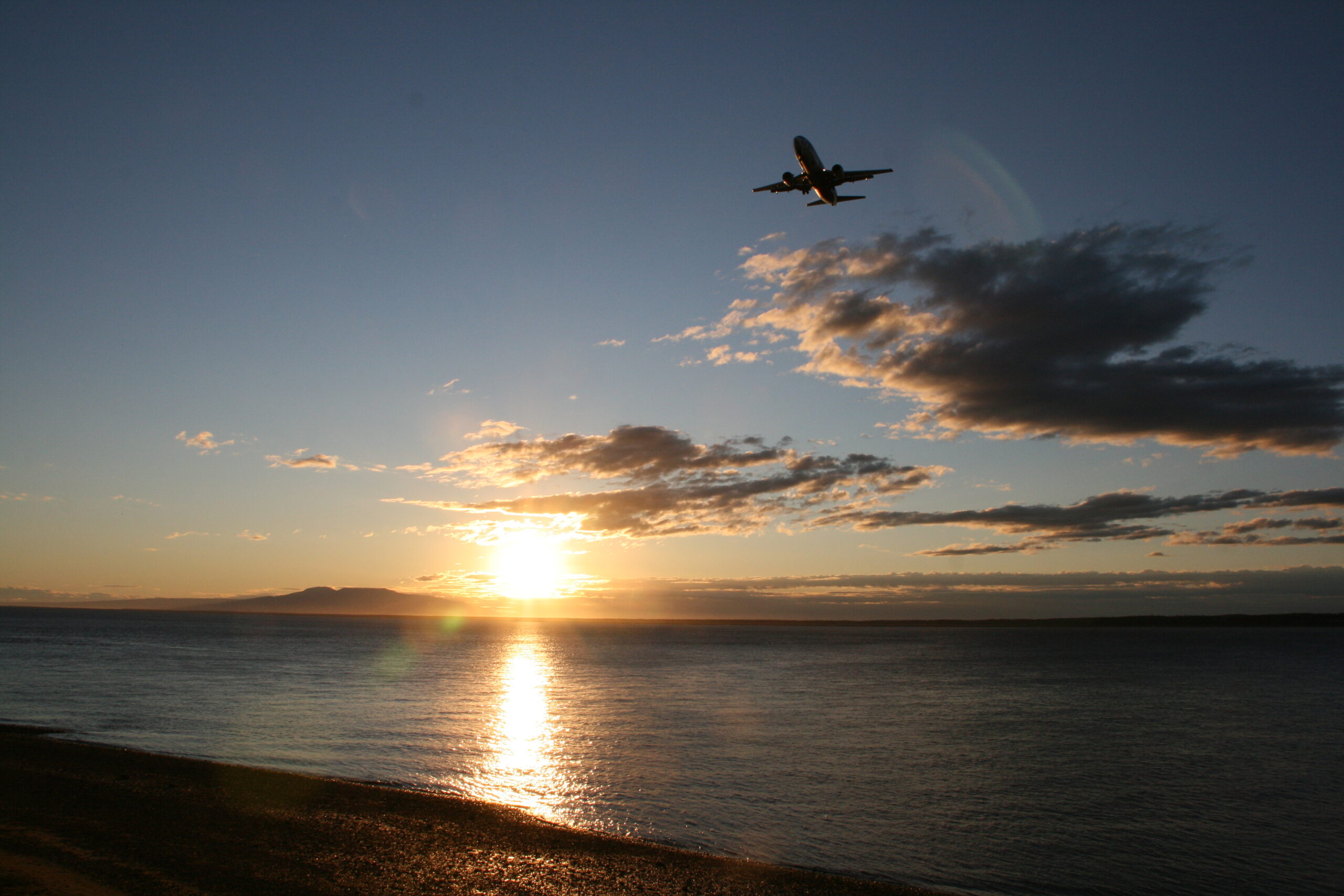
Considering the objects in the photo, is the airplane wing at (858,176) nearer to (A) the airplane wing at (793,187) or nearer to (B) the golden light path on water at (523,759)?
(A) the airplane wing at (793,187)

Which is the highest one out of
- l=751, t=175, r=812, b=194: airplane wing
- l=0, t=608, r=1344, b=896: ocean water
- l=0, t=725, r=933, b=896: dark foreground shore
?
l=751, t=175, r=812, b=194: airplane wing

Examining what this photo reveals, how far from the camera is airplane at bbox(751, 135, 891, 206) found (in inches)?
1495

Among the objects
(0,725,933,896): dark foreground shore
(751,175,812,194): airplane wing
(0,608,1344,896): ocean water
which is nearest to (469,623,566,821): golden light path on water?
(0,608,1344,896): ocean water

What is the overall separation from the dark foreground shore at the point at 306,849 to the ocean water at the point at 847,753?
264 cm

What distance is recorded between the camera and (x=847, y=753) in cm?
3212

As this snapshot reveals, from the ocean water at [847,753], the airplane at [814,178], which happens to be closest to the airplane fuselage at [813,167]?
the airplane at [814,178]

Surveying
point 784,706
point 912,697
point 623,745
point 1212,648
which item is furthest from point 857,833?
point 1212,648

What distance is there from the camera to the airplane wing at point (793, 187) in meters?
38.9

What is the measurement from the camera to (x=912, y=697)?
55.1 m

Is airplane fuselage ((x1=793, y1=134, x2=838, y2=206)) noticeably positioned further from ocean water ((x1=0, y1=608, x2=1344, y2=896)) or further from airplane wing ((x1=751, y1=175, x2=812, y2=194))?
ocean water ((x1=0, y1=608, x2=1344, y2=896))

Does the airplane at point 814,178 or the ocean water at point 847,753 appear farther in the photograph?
the airplane at point 814,178

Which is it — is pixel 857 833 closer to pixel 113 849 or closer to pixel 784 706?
pixel 113 849

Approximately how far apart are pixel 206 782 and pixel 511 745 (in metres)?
13.7

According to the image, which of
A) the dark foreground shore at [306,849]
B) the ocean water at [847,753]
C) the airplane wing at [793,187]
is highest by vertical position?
the airplane wing at [793,187]
